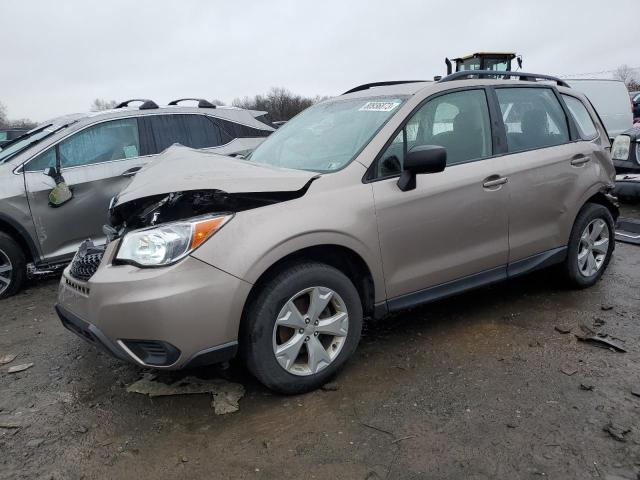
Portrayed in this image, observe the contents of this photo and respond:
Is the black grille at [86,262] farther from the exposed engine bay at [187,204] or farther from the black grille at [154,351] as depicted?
the black grille at [154,351]

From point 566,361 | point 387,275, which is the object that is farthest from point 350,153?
point 566,361

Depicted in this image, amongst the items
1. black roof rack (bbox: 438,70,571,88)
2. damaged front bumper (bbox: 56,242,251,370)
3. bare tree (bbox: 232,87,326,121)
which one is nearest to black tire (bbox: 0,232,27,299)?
damaged front bumper (bbox: 56,242,251,370)

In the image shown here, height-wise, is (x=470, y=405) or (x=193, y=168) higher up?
(x=193, y=168)

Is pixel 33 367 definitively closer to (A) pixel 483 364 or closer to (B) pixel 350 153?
(B) pixel 350 153

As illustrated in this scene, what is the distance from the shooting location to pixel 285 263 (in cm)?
283

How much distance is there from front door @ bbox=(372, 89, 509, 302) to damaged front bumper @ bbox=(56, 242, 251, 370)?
105cm

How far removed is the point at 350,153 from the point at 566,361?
1899 millimetres

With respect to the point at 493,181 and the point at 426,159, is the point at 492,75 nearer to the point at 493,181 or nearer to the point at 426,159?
the point at 493,181

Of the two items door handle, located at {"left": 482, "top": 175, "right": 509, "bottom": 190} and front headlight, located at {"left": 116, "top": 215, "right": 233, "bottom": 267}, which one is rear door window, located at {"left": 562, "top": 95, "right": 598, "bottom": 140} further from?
front headlight, located at {"left": 116, "top": 215, "right": 233, "bottom": 267}

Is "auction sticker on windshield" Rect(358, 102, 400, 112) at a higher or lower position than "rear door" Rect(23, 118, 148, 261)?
higher

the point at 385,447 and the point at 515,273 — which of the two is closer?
the point at 385,447

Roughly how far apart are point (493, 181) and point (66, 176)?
167 inches

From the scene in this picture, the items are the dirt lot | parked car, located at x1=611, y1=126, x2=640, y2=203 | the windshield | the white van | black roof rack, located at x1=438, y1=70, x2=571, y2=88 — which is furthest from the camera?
the white van

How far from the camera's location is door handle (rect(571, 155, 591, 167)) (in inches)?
162
